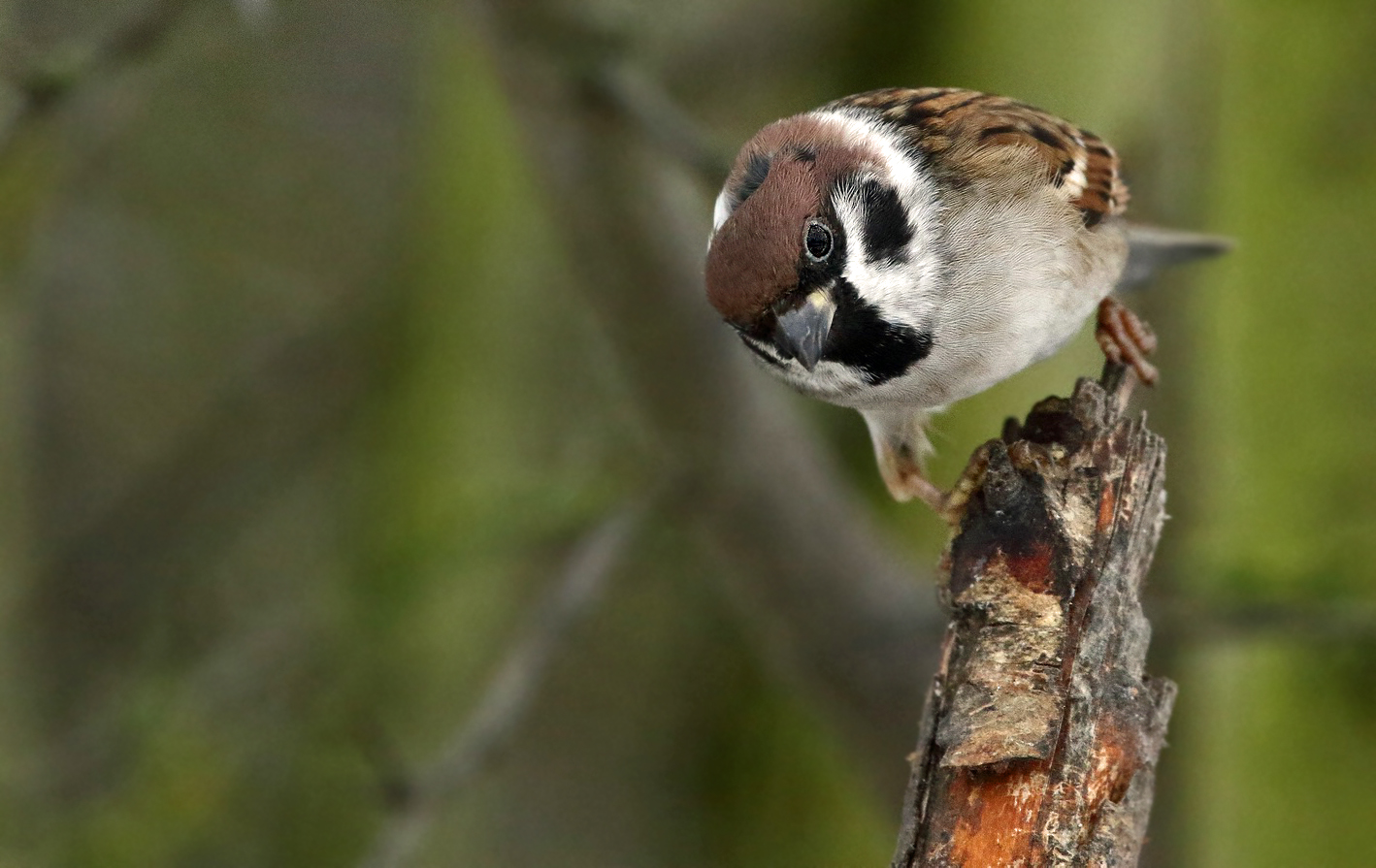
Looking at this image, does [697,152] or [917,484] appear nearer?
[917,484]

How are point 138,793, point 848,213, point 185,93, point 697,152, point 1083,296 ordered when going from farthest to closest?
1. point 185,93
2. point 138,793
3. point 697,152
4. point 1083,296
5. point 848,213

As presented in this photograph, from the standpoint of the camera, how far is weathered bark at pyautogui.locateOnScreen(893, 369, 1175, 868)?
1.80m

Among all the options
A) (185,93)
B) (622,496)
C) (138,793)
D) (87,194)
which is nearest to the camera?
(138,793)

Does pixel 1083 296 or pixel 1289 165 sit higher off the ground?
pixel 1289 165

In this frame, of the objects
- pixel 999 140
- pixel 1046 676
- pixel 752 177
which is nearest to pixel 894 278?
pixel 752 177

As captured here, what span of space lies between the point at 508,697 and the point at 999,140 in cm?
187

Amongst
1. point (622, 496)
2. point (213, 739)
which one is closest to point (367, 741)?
point (213, 739)

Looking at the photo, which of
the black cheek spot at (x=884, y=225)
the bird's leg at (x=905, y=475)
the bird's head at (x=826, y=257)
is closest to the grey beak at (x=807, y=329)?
the bird's head at (x=826, y=257)

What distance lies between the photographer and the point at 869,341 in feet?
8.54

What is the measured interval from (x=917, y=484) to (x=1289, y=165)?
5.48 ft

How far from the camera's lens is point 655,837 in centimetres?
583

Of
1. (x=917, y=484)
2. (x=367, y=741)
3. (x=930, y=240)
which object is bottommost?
(x=367, y=741)

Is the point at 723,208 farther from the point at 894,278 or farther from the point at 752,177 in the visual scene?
the point at 894,278

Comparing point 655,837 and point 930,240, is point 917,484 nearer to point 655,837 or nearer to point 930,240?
point 930,240
